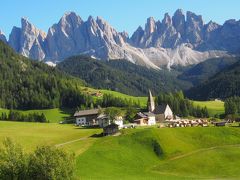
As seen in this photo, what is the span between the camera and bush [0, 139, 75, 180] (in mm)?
67438

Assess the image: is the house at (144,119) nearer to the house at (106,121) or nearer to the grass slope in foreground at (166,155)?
the house at (106,121)

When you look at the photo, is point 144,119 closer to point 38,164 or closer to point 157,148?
point 157,148

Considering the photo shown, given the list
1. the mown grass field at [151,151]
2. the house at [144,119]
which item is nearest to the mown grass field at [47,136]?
the mown grass field at [151,151]

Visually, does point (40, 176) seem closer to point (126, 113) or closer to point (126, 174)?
point (126, 174)

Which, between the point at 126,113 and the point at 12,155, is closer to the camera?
the point at 12,155

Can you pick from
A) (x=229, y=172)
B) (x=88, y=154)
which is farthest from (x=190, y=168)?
(x=88, y=154)

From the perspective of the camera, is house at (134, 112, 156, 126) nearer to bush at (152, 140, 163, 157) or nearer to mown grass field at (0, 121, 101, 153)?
mown grass field at (0, 121, 101, 153)

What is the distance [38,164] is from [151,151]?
185 feet

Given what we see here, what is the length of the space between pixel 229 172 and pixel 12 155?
171ft

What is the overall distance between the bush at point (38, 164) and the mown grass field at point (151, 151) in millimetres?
21964

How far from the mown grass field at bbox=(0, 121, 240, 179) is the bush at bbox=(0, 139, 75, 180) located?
21964 millimetres

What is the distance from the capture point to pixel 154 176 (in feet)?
318

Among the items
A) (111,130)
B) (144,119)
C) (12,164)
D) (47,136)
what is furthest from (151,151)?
(144,119)

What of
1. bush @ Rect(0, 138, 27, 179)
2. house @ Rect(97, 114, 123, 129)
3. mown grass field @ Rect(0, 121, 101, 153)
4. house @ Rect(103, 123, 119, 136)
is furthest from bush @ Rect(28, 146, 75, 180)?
house @ Rect(97, 114, 123, 129)
